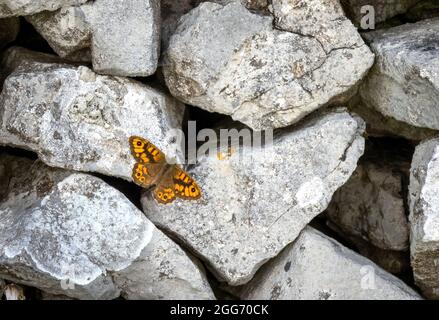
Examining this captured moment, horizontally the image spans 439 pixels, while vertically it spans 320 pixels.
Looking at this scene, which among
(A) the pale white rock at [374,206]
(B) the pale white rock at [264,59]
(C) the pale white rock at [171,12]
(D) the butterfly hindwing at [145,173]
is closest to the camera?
(B) the pale white rock at [264,59]

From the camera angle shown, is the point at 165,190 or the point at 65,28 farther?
the point at 165,190

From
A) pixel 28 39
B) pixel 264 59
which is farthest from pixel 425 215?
pixel 28 39

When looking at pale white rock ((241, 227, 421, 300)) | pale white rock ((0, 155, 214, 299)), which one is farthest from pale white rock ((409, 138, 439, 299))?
pale white rock ((0, 155, 214, 299))

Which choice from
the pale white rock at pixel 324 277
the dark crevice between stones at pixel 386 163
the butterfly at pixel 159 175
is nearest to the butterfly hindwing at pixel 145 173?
the butterfly at pixel 159 175

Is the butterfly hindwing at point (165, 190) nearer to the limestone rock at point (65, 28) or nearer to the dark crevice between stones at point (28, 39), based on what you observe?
the limestone rock at point (65, 28)

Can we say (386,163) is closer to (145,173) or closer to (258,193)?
(258,193)

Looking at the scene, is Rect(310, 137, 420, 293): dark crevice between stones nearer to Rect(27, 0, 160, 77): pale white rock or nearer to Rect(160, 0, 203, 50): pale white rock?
Rect(160, 0, 203, 50): pale white rock
